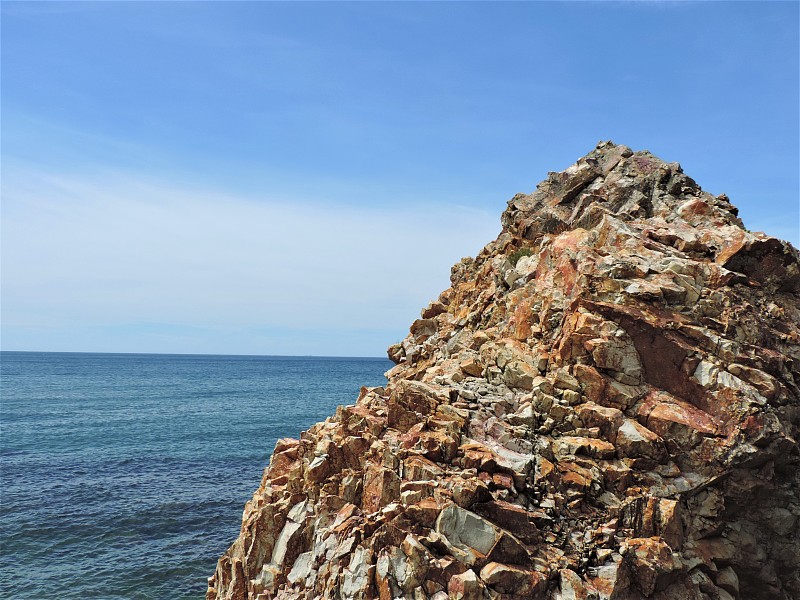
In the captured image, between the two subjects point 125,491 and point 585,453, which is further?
point 125,491

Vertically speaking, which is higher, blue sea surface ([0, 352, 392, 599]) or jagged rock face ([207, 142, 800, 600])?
jagged rock face ([207, 142, 800, 600])

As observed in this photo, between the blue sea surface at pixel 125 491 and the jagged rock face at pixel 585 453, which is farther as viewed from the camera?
the blue sea surface at pixel 125 491

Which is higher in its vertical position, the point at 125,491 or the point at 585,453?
the point at 585,453

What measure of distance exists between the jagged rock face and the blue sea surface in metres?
15.6

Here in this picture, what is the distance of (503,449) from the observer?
2161 cm

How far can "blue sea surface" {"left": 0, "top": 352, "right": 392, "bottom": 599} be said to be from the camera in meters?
37.1

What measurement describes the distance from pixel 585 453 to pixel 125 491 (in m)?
49.0

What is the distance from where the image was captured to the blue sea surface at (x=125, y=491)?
37125mm

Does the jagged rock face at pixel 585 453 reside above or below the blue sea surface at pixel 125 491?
above

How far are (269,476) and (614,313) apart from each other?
60.3 ft

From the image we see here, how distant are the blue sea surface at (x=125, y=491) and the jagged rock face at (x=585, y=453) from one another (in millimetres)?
15598

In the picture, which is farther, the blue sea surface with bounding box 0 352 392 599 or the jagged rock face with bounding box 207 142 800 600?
the blue sea surface with bounding box 0 352 392 599

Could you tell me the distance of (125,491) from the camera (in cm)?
5384

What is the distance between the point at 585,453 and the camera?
2155 centimetres
